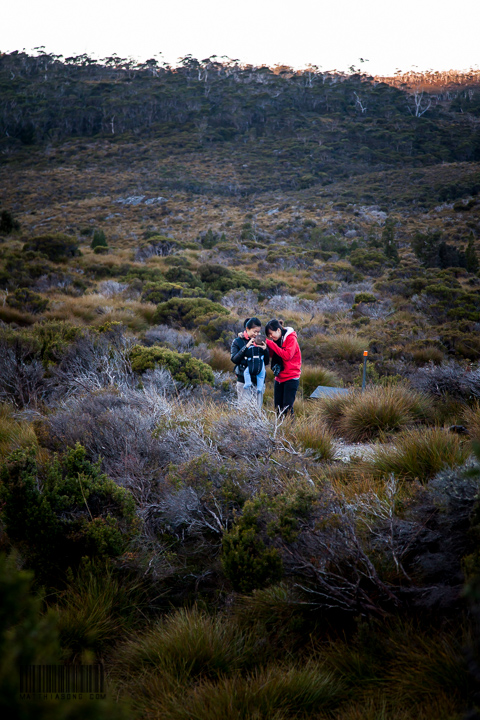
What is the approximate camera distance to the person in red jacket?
587 centimetres

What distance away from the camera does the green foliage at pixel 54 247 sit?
63.1 ft

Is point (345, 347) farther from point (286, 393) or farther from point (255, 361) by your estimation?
point (255, 361)

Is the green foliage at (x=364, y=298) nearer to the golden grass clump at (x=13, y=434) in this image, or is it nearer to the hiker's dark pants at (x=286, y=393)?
the hiker's dark pants at (x=286, y=393)

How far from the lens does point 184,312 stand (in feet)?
40.1

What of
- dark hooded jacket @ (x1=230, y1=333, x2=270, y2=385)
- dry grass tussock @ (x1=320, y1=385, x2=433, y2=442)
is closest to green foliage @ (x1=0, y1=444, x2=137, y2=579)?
dark hooded jacket @ (x1=230, y1=333, x2=270, y2=385)

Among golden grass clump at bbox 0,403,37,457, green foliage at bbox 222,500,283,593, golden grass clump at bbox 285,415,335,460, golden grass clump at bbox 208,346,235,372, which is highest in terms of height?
green foliage at bbox 222,500,283,593

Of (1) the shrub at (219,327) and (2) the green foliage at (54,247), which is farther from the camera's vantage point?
(2) the green foliage at (54,247)

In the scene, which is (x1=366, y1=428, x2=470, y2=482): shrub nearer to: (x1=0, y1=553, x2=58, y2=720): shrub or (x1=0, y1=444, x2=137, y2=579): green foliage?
(x1=0, y1=444, x2=137, y2=579): green foliage

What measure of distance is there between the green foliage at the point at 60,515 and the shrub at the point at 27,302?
9.31 meters

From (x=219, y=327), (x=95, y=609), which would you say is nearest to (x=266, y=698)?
(x=95, y=609)

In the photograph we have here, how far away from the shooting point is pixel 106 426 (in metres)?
4.40

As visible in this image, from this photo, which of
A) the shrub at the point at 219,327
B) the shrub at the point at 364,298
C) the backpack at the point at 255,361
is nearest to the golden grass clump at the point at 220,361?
the shrub at the point at 219,327

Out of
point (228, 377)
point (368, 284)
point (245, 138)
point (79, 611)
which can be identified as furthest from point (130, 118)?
point (79, 611)

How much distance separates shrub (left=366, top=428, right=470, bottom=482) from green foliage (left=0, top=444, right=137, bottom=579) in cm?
226
